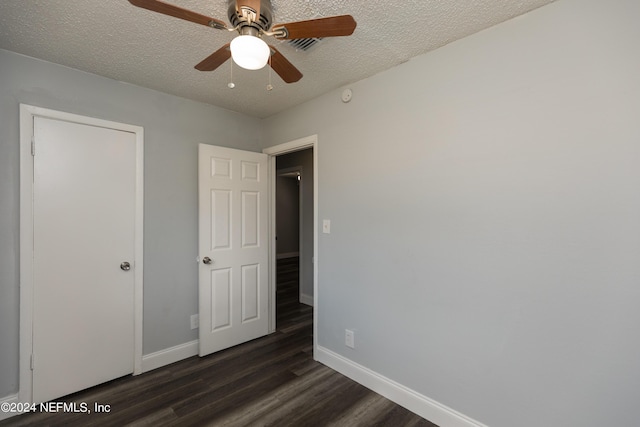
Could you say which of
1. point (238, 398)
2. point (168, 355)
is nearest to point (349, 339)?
point (238, 398)

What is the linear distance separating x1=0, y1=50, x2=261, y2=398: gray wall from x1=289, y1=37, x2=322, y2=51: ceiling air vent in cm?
144

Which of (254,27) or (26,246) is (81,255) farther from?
(254,27)

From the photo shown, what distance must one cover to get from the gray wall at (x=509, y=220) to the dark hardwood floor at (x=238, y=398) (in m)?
0.32

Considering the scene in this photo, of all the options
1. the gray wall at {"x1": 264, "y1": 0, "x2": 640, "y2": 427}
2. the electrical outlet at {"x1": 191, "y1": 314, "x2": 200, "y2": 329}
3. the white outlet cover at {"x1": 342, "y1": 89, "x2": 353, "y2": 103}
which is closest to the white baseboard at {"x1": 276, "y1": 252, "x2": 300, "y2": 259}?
the electrical outlet at {"x1": 191, "y1": 314, "x2": 200, "y2": 329}

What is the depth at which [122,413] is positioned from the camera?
1.92 m

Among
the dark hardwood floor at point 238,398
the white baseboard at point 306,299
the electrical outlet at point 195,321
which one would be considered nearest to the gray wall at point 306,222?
the white baseboard at point 306,299

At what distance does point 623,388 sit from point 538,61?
5.48 ft

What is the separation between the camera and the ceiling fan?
1.14 meters

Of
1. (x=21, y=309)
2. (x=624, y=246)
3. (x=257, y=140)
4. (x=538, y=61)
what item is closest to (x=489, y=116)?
(x=538, y=61)

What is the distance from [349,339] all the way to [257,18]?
2.35 m

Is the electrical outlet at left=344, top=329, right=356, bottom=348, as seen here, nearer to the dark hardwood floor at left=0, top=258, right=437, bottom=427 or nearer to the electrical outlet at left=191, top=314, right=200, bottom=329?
the dark hardwood floor at left=0, top=258, right=437, bottom=427

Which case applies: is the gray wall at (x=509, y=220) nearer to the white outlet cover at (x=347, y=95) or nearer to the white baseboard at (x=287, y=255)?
the white outlet cover at (x=347, y=95)

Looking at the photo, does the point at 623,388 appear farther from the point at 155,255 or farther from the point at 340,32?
the point at 155,255

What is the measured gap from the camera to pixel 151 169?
2494 mm
